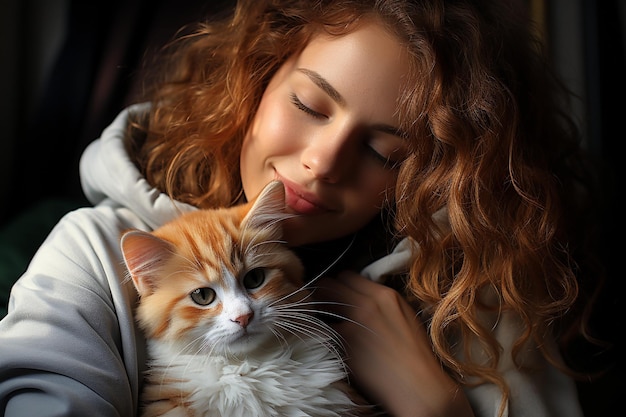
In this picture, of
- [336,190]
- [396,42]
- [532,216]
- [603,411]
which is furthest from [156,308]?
[603,411]

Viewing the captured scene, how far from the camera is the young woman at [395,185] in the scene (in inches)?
49.7

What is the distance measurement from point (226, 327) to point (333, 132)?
0.45 m

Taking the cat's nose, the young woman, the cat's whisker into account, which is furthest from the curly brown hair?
the cat's nose

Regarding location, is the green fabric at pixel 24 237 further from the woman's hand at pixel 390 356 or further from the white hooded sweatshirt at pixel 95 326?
the woman's hand at pixel 390 356

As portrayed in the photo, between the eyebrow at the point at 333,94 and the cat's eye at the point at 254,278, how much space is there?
1.25 feet

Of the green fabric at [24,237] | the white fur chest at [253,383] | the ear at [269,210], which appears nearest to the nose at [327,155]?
the ear at [269,210]

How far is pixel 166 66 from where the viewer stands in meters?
1.82

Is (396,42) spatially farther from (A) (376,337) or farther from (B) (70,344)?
(B) (70,344)

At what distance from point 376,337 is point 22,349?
0.67m

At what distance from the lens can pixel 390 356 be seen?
4.20 ft

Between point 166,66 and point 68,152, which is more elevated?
point 166,66

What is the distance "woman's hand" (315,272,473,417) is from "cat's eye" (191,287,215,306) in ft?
0.89

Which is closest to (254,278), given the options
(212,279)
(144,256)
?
(212,279)

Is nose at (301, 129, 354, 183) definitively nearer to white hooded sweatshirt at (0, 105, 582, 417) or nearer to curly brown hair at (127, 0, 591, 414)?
curly brown hair at (127, 0, 591, 414)
